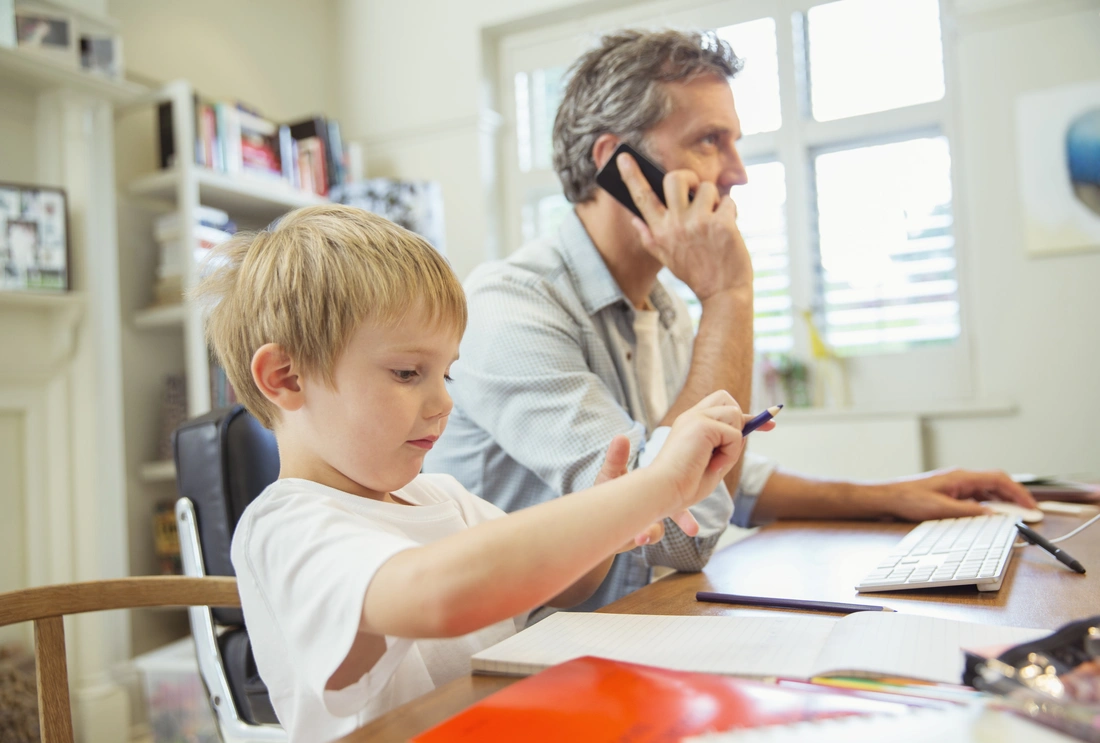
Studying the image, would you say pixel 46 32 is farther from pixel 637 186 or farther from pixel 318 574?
pixel 318 574

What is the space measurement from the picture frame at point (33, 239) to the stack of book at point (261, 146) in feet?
1.56

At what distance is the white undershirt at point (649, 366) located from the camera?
132cm

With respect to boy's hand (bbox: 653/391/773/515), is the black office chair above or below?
below

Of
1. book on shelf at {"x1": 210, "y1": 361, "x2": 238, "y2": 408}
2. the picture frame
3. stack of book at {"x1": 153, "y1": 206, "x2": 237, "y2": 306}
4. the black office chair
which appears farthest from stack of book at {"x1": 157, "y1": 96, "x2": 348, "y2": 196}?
the black office chair

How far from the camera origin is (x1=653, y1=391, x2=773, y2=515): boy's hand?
1.86 feet

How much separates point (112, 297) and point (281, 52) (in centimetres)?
156

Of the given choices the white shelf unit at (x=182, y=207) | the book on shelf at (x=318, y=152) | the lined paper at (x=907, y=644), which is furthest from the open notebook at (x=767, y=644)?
Result: the book on shelf at (x=318, y=152)

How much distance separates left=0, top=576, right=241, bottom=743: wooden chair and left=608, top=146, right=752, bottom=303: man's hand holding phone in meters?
0.79

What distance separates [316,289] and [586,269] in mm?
717

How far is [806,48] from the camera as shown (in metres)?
3.18

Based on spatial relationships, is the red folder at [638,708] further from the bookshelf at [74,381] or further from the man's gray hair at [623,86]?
the bookshelf at [74,381]

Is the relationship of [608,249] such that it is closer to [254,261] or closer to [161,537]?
[254,261]

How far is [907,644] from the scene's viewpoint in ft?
1.69

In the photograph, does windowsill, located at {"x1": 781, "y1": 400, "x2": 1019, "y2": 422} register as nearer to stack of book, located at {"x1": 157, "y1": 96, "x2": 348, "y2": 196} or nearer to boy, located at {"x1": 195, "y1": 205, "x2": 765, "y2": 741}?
stack of book, located at {"x1": 157, "y1": 96, "x2": 348, "y2": 196}
